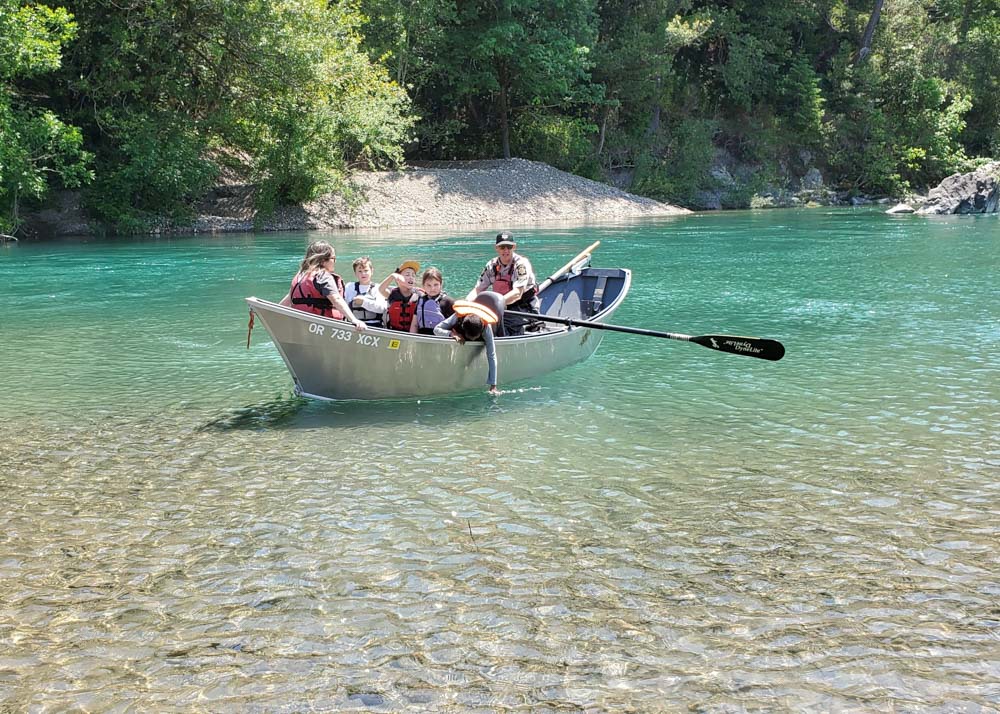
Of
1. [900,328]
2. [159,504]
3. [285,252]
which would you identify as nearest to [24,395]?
[159,504]

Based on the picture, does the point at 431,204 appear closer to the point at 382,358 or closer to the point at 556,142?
the point at 556,142

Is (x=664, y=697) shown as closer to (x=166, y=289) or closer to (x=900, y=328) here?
(x=900, y=328)

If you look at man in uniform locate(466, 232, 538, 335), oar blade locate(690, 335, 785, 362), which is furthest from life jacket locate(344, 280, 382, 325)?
oar blade locate(690, 335, 785, 362)

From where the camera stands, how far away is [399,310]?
9844 millimetres

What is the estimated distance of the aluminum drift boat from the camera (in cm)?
869

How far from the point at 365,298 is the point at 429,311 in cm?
69

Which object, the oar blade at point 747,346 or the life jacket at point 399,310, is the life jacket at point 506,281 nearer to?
the life jacket at point 399,310

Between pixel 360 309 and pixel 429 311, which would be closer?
pixel 429 311

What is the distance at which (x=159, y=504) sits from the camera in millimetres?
6691

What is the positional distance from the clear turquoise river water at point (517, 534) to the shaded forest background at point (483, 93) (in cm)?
1997

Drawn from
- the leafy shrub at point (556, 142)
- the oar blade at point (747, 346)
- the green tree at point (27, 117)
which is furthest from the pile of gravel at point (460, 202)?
the oar blade at point (747, 346)

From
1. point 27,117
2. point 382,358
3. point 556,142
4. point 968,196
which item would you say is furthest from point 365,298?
point 556,142

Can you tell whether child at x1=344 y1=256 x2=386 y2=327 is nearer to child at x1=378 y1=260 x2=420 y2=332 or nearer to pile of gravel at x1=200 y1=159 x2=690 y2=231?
child at x1=378 y1=260 x2=420 y2=332

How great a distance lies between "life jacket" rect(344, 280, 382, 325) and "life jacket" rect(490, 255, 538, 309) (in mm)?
1451
